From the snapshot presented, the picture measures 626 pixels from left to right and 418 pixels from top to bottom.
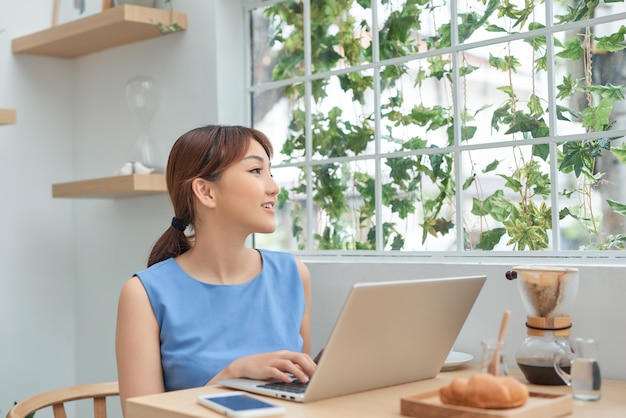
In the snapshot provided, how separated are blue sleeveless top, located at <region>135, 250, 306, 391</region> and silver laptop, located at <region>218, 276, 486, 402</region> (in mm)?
319

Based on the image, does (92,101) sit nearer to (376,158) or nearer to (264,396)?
(376,158)

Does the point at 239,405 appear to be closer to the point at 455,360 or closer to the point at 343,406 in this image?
the point at 343,406

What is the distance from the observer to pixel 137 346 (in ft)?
7.01

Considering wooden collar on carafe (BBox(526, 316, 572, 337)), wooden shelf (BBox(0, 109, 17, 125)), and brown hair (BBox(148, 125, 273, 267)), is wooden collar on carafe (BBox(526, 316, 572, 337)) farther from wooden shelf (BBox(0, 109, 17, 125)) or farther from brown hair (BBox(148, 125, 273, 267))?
wooden shelf (BBox(0, 109, 17, 125))

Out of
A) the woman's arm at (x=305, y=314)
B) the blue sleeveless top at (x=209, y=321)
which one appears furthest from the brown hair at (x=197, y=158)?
the woman's arm at (x=305, y=314)

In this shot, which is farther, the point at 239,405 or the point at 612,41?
the point at 612,41

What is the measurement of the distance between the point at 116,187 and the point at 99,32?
0.60 m

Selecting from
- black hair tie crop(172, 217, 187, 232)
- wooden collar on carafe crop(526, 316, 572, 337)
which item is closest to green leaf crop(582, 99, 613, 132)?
wooden collar on carafe crop(526, 316, 572, 337)

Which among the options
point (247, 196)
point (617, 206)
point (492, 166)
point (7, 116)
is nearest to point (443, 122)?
point (492, 166)

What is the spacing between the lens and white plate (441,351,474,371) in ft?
7.28

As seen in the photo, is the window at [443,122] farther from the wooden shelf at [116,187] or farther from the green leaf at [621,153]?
the wooden shelf at [116,187]

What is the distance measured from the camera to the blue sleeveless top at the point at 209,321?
218 centimetres

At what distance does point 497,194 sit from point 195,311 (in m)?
0.92

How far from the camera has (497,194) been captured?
2541 millimetres
